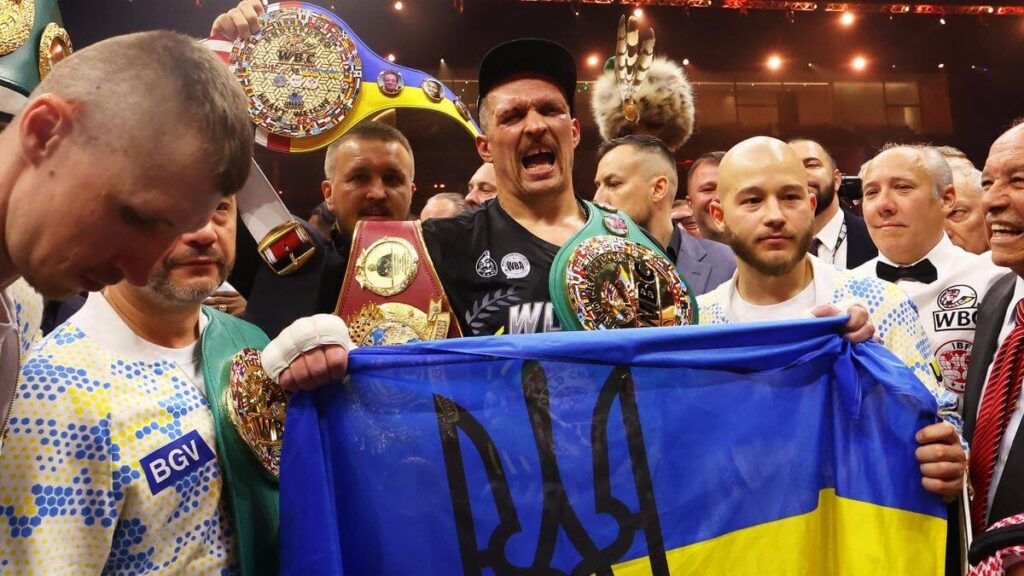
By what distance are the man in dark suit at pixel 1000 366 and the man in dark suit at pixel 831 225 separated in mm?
1367

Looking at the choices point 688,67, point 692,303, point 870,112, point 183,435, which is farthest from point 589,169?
point 183,435

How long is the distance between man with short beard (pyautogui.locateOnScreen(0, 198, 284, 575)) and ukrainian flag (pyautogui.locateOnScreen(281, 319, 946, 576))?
11 centimetres

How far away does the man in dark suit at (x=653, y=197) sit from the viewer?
317 cm

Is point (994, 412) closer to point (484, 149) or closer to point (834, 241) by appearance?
point (484, 149)

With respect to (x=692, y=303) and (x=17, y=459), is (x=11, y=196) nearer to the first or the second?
(x=17, y=459)

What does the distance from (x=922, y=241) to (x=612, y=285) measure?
63.2 inches

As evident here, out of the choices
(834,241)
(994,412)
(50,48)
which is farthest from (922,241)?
(50,48)

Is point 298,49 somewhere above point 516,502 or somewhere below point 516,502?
above

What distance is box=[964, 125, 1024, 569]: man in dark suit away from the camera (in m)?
1.65

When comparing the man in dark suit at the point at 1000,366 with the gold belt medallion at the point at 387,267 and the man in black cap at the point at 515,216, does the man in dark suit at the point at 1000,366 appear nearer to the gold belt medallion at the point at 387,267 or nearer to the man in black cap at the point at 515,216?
the man in black cap at the point at 515,216

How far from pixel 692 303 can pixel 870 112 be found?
7.90 metres

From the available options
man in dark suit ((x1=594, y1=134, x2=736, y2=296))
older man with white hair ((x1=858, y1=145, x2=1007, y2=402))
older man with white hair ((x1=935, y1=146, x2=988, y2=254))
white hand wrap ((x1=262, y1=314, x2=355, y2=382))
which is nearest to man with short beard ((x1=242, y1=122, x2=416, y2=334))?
white hand wrap ((x1=262, y1=314, x2=355, y2=382))

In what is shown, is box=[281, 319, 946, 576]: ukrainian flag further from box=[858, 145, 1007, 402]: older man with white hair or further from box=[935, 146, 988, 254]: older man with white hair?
box=[935, 146, 988, 254]: older man with white hair

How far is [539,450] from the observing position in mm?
1348
